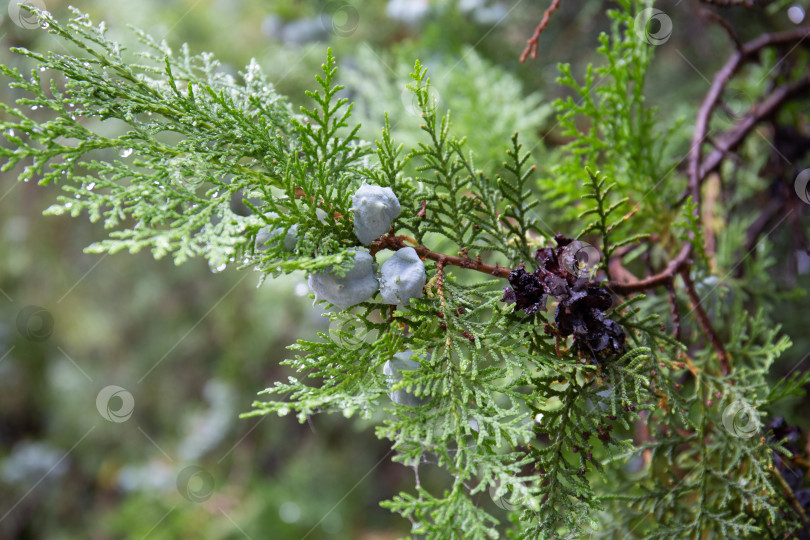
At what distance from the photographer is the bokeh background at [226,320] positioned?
134 centimetres

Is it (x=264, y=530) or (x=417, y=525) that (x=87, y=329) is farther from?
(x=417, y=525)

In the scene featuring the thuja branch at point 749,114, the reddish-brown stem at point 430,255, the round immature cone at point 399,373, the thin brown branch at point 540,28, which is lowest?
the round immature cone at point 399,373

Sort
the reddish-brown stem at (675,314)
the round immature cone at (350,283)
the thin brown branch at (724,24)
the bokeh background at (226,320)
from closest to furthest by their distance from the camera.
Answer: the round immature cone at (350,283) → the reddish-brown stem at (675,314) → the thin brown branch at (724,24) → the bokeh background at (226,320)

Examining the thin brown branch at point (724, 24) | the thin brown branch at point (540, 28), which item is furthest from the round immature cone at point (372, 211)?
the thin brown branch at point (724, 24)

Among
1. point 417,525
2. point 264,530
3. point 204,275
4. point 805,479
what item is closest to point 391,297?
point 417,525

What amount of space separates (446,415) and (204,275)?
86.0 inches

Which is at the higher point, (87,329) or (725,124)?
(725,124)

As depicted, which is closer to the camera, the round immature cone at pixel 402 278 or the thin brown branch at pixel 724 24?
the round immature cone at pixel 402 278

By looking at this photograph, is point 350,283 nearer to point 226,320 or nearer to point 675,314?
point 675,314

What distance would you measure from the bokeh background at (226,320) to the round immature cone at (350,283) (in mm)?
561

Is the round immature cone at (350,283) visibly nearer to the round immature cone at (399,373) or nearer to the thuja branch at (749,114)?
the round immature cone at (399,373)

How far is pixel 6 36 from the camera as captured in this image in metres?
1.71

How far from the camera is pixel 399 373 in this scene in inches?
20.4

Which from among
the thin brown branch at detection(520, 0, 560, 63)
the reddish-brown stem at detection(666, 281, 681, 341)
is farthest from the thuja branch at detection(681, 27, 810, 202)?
the thin brown branch at detection(520, 0, 560, 63)
